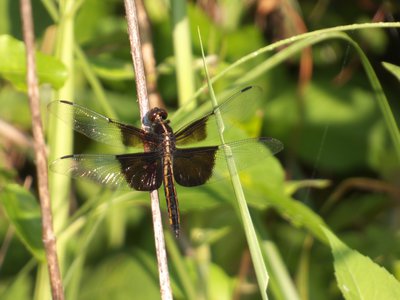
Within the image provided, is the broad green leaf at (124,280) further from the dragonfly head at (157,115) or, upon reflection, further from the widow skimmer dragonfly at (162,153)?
the dragonfly head at (157,115)

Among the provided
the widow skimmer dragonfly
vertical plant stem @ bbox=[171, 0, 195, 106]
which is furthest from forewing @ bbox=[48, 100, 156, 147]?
vertical plant stem @ bbox=[171, 0, 195, 106]

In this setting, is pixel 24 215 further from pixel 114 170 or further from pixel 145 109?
pixel 145 109

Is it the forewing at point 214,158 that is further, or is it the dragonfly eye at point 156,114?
the forewing at point 214,158

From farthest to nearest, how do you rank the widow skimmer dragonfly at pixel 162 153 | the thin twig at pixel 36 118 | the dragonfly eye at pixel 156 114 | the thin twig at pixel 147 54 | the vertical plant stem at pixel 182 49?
the thin twig at pixel 147 54 → the vertical plant stem at pixel 182 49 → the widow skimmer dragonfly at pixel 162 153 → the dragonfly eye at pixel 156 114 → the thin twig at pixel 36 118

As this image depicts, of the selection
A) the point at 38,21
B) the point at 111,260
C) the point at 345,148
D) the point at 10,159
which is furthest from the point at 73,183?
the point at 345,148

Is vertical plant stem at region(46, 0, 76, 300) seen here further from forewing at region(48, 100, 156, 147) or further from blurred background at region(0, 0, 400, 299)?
blurred background at region(0, 0, 400, 299)

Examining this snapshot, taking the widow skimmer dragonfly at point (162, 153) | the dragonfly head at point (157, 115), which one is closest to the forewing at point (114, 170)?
the widow skimmer dragonfly at point (162, 153)

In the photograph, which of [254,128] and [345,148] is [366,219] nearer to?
[345,148]
